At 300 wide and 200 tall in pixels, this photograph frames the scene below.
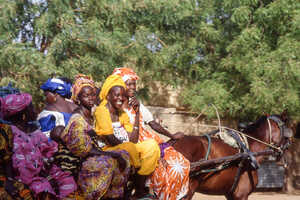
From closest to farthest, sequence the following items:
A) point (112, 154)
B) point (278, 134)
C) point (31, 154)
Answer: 1. point (31, 154)
2. point (112, 154)
3. point (278, 134)

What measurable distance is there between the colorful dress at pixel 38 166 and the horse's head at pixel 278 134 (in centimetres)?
358

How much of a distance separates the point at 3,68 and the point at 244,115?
6172mm

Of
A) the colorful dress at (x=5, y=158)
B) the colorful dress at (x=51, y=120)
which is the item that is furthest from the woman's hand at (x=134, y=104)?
the colorful dress at (x=5, y=158)

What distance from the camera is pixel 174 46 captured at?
9922mm

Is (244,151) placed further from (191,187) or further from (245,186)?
(191,187)

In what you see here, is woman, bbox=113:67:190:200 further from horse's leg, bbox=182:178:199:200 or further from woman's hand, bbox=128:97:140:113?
horse's leg, bbox=182:178:199:200

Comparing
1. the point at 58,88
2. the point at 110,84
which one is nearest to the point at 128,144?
the point at 110,84

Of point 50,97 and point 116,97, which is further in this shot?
point 50,97

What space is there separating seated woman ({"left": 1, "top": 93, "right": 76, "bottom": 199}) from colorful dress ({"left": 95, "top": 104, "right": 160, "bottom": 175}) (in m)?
0.57

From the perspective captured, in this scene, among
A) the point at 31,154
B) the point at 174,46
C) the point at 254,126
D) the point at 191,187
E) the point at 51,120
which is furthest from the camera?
the point at 174,46

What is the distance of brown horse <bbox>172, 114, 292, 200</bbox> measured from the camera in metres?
5.09

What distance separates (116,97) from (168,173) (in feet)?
3.57

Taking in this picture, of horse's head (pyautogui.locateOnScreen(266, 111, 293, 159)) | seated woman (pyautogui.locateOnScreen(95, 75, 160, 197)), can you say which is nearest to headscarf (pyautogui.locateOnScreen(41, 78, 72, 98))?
seated woman (pyautogui.locateOnScreen(95, 75, 160, 197))

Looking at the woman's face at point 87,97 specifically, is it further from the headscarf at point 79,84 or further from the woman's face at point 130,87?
the woman's face at point 130,87
